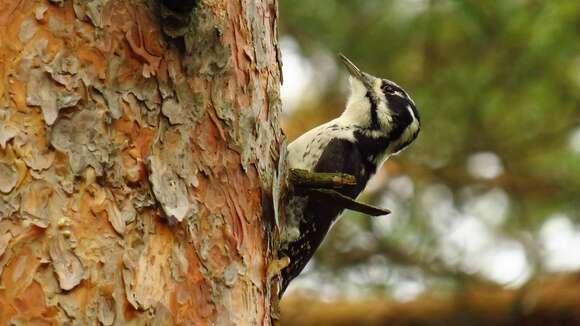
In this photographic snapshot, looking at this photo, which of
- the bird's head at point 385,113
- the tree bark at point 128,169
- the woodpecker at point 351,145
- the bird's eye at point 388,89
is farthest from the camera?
the bird's eye at point 388,89

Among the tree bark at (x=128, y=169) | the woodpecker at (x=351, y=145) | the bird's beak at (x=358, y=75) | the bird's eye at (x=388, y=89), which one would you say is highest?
the bird's beak at (x=358, y=75)

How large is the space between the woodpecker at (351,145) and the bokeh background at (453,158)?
780 millimetres

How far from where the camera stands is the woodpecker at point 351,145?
3166 mm

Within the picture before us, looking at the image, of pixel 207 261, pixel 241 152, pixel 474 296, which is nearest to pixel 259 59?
pixel 241 152

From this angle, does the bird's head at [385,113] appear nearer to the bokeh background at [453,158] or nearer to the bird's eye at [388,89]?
the bird's eye at [388,89]

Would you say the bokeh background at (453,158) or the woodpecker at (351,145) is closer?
the woodpecker at (351,145)

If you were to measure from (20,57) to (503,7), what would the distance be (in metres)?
3.02

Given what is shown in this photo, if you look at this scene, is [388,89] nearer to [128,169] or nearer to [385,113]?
[385,113]

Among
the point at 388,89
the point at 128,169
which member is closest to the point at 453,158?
the point at 388,89

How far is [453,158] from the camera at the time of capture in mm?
4703

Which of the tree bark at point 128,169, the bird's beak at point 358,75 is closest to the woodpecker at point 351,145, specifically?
the bird's beak at point 358,75

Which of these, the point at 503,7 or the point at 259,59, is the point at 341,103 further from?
the point at 259,59

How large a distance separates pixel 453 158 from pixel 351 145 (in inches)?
50.7

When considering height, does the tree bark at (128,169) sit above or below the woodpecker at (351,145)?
below
